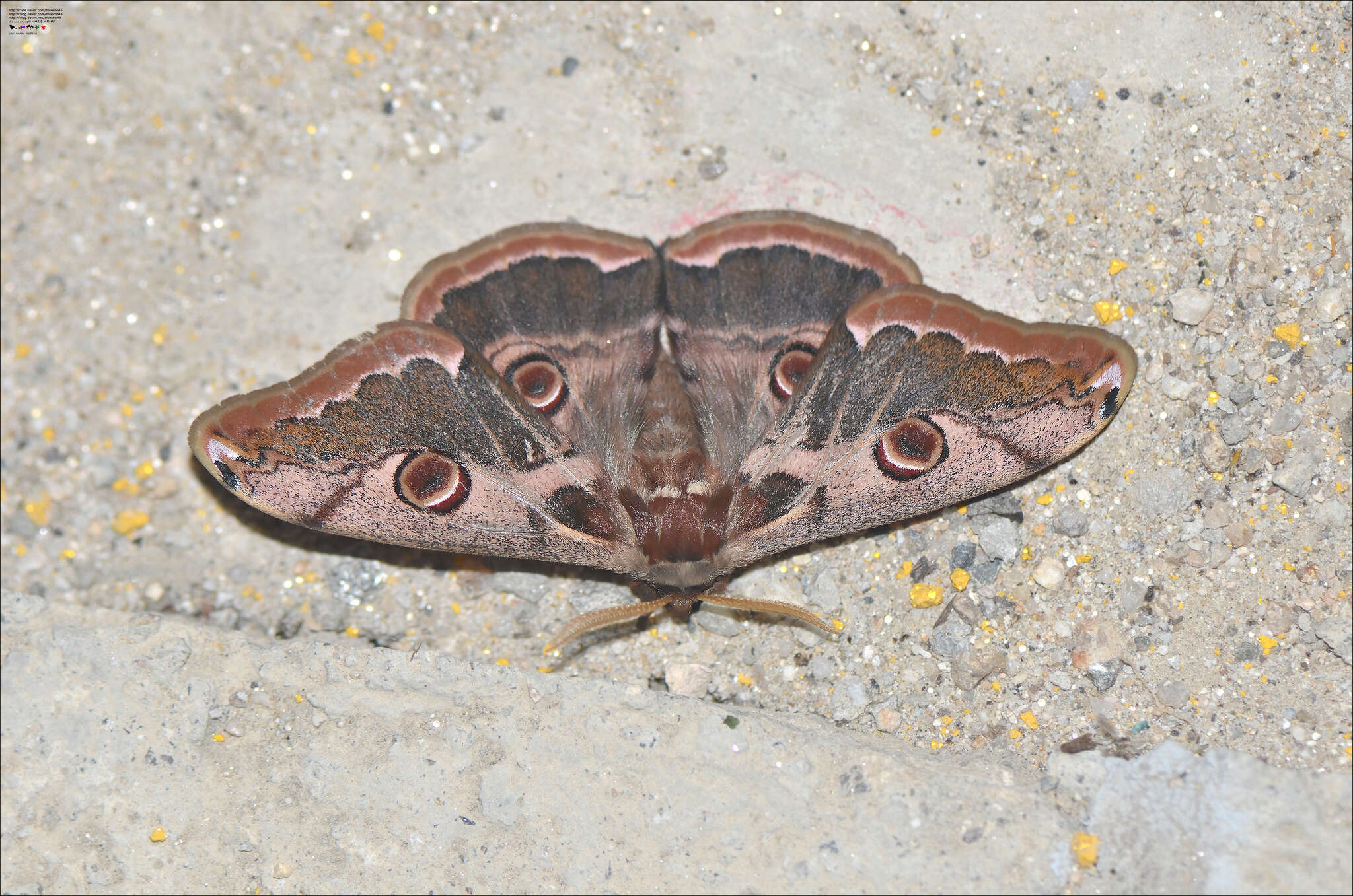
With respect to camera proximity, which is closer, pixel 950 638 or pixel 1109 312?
pixel 950 638

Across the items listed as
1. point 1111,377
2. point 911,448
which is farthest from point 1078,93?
point 911,448

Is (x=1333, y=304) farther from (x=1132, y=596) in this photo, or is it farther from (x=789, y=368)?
(x=789, y=368)

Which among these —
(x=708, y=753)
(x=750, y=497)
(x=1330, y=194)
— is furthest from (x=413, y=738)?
(x=1330, y=194)

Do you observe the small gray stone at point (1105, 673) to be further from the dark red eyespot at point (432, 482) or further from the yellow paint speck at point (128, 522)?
the yellow paint speck at point (128, 522)

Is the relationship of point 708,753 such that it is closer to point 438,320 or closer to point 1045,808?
point 1045,808

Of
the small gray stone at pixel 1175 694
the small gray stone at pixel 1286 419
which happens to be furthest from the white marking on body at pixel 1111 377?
the small gray stone at pixel 1175 694

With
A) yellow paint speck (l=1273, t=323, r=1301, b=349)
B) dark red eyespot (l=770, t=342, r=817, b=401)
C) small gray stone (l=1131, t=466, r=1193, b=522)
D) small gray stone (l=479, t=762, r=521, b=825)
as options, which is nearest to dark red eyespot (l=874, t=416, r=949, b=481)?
dark red eyespot (l=770, t=342, r=817, b=401)
